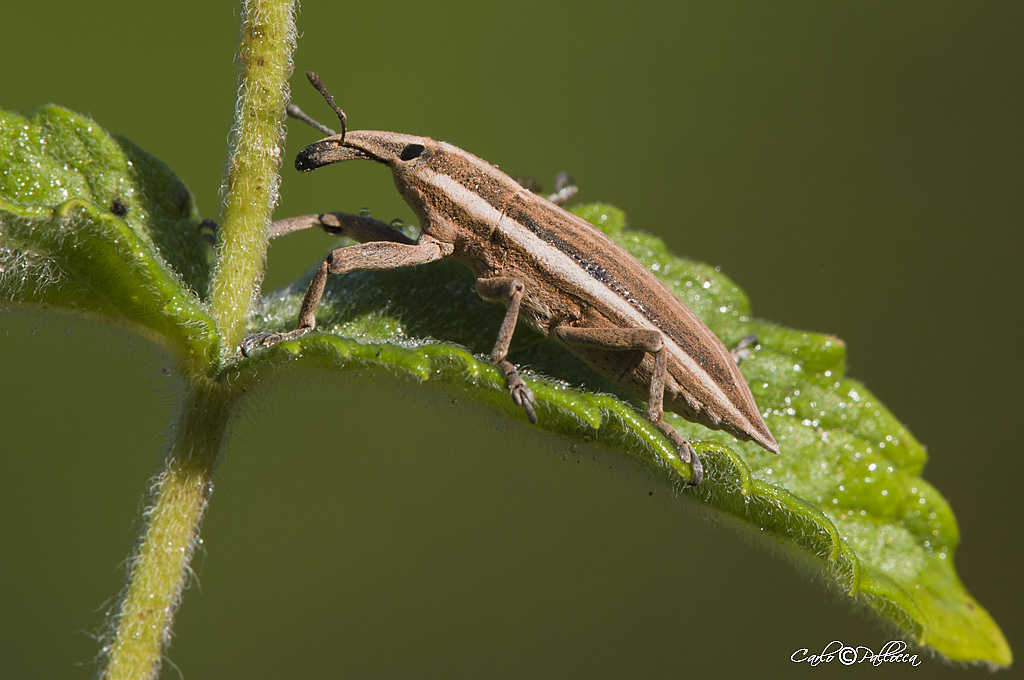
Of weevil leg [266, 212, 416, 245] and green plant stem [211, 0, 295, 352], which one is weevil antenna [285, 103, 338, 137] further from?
green plant stem [211, 0, 295, 352]

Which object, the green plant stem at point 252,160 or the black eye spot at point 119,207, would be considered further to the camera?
the black eye spot at point 119,207

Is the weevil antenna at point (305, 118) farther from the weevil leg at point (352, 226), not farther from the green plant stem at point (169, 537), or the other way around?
the green plant stem at point (169, 537)

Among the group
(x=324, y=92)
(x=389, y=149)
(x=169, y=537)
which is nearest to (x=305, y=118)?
(x=324, y=92)

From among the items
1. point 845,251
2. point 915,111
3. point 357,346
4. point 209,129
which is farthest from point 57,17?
point 915,111

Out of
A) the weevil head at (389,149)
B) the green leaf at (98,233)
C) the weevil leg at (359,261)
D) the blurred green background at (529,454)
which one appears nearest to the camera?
the green leaf at (98,233)

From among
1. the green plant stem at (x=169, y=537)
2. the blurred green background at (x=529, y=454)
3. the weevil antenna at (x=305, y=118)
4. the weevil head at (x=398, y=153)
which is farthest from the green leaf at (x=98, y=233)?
the blurred green background at (x=529, y=454)

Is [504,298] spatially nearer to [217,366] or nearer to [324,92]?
[324,92]

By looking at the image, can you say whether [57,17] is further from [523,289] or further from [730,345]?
[730,345]
